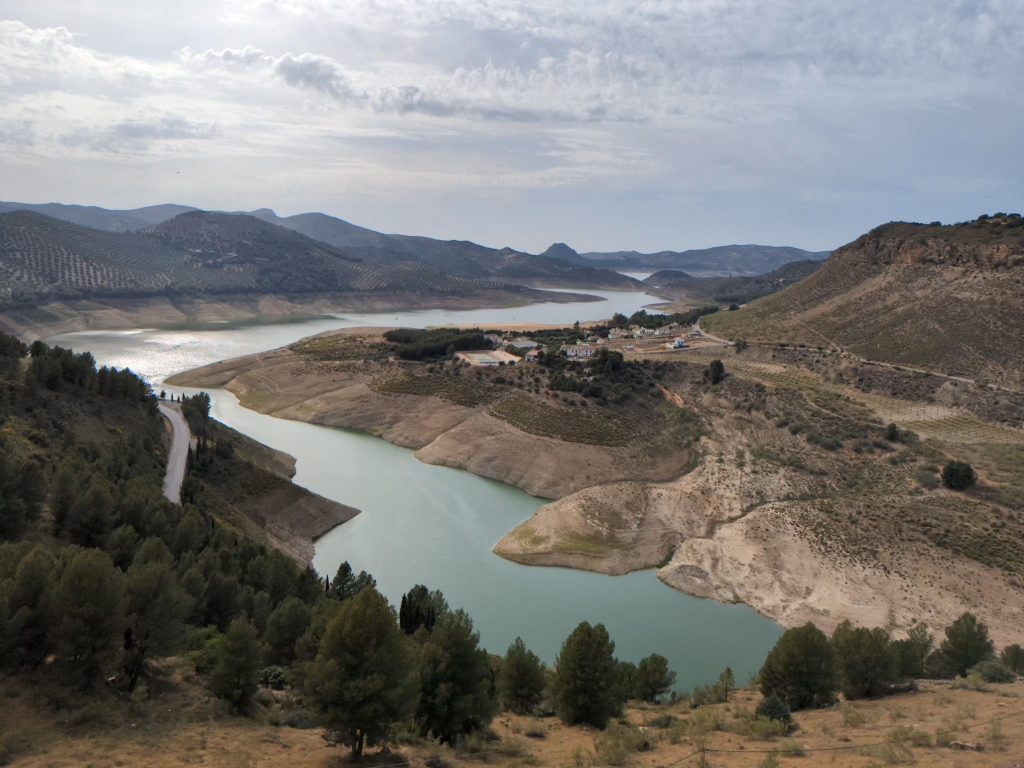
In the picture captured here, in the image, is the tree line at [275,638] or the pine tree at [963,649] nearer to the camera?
the tree line at [275,638]

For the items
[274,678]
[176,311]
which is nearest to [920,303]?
[274,678]

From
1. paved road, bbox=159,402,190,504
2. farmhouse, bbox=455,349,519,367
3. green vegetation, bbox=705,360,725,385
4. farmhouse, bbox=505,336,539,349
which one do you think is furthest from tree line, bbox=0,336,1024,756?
farmhouse, bbox=505,336,539,349

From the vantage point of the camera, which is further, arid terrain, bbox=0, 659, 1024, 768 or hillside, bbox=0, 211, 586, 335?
hillside, bbox=0, 211, 586, 335

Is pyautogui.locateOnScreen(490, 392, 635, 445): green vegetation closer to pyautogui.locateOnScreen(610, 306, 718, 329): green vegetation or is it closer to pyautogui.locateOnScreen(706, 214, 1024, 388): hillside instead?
pyautogui.locateOnScreen(706, 214, 1024, 388): hillside

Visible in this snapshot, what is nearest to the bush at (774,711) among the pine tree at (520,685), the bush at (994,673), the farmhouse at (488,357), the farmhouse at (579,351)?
the pine tree at (520,685)

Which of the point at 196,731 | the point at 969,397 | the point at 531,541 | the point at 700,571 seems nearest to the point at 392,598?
the point at 531,541

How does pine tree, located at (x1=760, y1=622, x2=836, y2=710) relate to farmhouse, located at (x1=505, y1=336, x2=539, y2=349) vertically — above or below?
below

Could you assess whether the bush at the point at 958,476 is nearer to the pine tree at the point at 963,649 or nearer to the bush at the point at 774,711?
the pine tree at the point at 963,649
